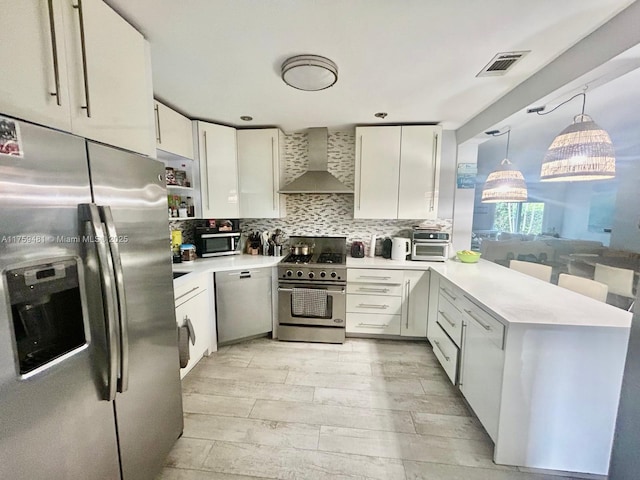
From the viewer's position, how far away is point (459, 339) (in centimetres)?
196

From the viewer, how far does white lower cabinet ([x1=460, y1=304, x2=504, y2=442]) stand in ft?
4.83

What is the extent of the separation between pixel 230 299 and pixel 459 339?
81.9 inches

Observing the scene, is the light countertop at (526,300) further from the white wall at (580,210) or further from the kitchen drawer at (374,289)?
the white wall at (580,210)

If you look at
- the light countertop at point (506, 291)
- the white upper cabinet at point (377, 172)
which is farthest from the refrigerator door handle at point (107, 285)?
the white upper cabinet at point (377, 172)

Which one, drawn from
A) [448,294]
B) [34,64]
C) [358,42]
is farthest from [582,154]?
[34,64]

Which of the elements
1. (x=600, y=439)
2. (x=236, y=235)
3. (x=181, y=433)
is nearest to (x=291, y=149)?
(x=236, y=235)

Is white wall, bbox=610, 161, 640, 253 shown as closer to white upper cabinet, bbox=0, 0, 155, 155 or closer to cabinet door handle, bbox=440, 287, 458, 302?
cabinet door handle, bbox=440, 287, 458, 302

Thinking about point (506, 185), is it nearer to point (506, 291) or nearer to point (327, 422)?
point (506, 291)

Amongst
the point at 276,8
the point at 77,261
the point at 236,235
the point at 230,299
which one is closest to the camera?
the point at 77,261

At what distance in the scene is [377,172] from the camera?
9.52 feet

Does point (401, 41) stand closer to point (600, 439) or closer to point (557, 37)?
point (557, 37)

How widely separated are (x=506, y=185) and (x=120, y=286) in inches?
118

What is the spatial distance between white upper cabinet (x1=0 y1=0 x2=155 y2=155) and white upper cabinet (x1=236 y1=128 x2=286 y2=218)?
1532 mm

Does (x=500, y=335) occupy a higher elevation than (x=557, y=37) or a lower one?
lower
